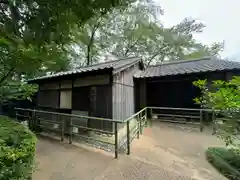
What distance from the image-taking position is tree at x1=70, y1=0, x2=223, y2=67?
15273 mm

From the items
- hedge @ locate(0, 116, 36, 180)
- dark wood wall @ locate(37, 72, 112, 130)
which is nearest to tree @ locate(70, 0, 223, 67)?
dark wood wall @ locate(37, 72, 112, 130)

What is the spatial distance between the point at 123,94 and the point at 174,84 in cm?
355

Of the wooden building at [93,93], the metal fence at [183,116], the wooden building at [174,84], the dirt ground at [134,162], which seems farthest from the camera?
the wooden building at [174,84]

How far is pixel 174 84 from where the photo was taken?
9.49m

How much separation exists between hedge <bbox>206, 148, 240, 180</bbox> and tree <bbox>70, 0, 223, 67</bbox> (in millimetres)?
12404

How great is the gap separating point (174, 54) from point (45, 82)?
12899mm

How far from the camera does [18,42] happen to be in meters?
2.57

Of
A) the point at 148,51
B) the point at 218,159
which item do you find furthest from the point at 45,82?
the point at 148,51

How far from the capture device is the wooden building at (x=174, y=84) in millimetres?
8188

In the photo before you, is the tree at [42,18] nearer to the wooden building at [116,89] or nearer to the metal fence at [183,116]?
the wooden building at [116,89]

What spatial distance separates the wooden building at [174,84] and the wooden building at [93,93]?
106 cm

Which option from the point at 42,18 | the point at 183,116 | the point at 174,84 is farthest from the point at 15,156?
the point at 174,84

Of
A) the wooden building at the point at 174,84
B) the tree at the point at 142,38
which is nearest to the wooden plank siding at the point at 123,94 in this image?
the wooden building at the point at 174,84

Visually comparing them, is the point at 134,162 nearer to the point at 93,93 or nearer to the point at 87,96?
the point at 93,93
